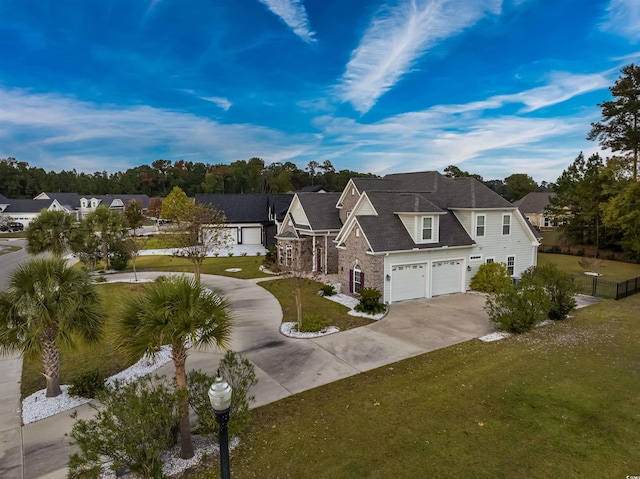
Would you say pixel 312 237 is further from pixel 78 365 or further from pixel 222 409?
pixel 222 409

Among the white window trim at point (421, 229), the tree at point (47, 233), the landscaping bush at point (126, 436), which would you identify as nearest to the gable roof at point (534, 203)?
the white window trim at point (421, 229)

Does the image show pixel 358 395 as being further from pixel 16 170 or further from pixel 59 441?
pixel 16 170

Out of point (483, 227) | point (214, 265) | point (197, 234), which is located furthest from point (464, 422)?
point (214, 265)

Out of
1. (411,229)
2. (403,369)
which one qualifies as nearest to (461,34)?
(411,229)

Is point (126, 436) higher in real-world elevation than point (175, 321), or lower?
lower

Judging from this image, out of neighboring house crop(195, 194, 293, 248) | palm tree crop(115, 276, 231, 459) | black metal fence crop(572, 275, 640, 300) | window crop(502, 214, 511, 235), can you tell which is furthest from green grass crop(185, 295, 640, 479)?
neighboring house crop(195, 194, 293, 248)

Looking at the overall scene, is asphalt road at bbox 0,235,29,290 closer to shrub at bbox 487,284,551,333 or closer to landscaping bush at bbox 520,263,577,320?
shrub at bbox 487,284,551,333
